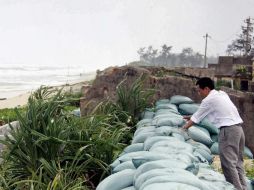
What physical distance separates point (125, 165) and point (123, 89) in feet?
11.1

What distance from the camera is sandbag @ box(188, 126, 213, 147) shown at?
607 centimetres

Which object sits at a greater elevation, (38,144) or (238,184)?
(38,144)

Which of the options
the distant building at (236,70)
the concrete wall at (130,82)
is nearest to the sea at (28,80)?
the distant building at (236,70)

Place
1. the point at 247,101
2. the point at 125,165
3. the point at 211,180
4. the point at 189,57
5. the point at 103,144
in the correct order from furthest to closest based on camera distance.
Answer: the point at 189,57 → the point at 247,101 → the point at 103,144 → the point at 125,165 → the point at 211,180

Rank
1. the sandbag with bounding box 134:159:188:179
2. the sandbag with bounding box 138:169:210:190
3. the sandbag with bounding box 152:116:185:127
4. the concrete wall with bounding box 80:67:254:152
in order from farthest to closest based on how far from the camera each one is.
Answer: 1. the concrete wall with bounding box 80:67:254:152
2. the sandbag with bounding box 152:116:185:127
3. the sandbag with bounding box 134:159:188:179
4. the sandbag with bounding box 138:169:210:190

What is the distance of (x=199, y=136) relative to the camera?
6.12m

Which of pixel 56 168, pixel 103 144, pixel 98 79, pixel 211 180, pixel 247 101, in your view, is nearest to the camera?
pixel 211 180

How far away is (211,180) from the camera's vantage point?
374 cm

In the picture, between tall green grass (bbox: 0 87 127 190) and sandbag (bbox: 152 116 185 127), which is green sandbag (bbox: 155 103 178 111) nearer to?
sandbag (bbox: 152 116 185 127)

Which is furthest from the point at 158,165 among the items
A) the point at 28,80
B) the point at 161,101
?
the point at 28,80

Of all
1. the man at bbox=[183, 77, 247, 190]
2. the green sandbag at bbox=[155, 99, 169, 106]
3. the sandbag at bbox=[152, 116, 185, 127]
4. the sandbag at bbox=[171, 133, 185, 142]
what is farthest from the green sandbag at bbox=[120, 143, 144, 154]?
the green sandbag at bbox=[155, 99, 169, 106]

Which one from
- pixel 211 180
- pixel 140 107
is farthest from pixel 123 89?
pixel 211 180

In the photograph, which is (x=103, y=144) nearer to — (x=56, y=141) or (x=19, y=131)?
(x=56, y=141)

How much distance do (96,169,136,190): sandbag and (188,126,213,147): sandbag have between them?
2.23 meters
